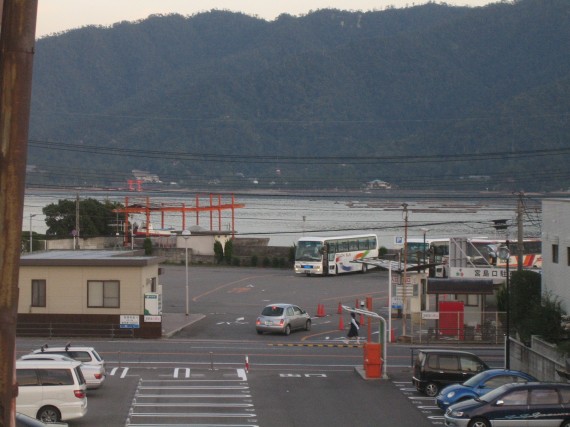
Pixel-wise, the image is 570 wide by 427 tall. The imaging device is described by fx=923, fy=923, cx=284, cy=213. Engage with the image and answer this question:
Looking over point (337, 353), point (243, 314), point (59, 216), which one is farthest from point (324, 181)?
point (337, 353)

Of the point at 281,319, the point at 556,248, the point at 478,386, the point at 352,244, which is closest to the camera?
the point at 478,386

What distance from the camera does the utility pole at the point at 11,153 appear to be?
17.3 ft

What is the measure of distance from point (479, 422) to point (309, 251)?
44459 mm

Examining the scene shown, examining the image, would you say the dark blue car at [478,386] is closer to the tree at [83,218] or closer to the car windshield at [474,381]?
the car windshield at [474,381]

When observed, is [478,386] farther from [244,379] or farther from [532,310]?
[532,310]

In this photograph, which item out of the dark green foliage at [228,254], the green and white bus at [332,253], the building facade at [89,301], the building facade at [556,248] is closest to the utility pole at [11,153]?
the building facade at [556,248]

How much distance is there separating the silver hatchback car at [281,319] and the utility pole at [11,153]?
33870 millimetres

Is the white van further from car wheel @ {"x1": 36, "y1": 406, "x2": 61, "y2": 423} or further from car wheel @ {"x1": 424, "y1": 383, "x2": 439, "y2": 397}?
car wheel @ {"x1": 424, "y1": 383, "x2": 439, "y2": 397}

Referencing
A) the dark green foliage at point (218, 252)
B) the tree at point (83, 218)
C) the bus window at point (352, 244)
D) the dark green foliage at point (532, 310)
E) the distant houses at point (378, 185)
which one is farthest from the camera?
the distant houses at point (378, 185)

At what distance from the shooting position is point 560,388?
1958 centimetres

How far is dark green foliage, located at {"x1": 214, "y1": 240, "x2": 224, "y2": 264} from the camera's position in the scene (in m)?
70.6

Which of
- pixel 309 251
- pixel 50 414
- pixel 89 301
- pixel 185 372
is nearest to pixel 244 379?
pixel 185 372

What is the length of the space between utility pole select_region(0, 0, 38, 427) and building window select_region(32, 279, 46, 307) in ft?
109

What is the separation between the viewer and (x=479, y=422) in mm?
19391
